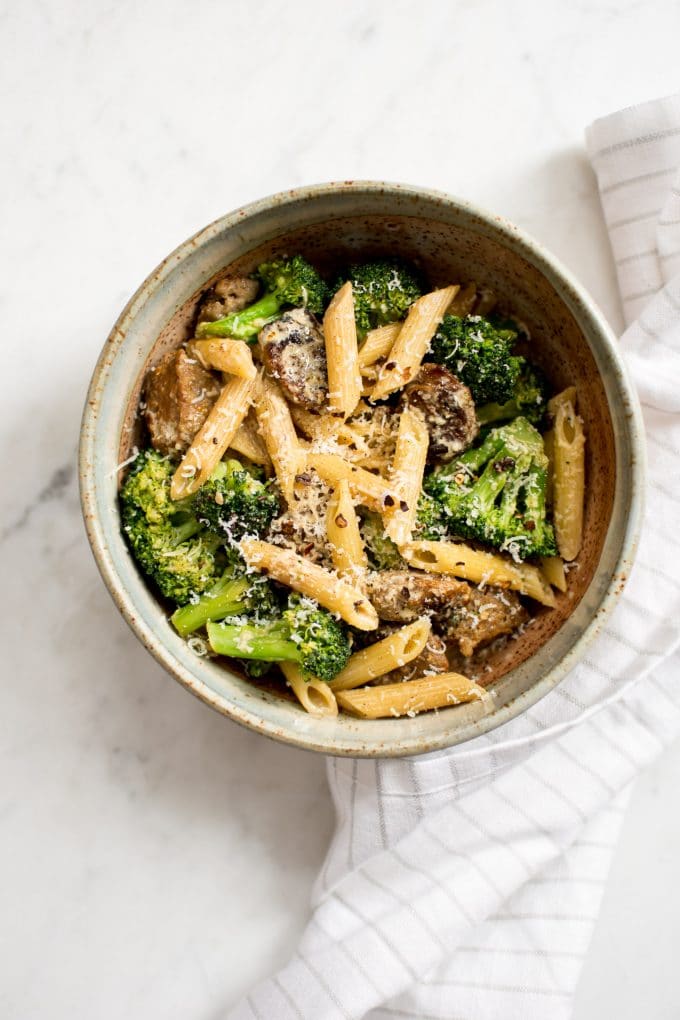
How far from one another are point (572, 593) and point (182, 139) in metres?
1.89

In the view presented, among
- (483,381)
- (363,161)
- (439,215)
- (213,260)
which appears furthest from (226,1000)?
(363,161)

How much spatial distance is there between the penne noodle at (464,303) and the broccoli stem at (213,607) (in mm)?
976

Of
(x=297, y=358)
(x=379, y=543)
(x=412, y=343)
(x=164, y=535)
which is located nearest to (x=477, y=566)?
(x=379, y=543)

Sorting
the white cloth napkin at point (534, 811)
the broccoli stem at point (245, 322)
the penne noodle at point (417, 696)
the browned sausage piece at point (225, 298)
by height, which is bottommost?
the white cloth napkin at point (534, 811)

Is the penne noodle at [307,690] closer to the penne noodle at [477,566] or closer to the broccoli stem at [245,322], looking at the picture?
the penne noodle at [477,566]

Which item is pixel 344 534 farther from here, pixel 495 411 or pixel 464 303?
pixel 464 303

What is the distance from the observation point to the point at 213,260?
7.32ft

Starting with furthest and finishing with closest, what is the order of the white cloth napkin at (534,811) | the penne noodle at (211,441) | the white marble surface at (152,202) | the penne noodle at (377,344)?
the white marble surface at (152,202) → the white cloth napkin at (534,811) → the penne noodle at (377,344) → the penne noodle at (211,441)

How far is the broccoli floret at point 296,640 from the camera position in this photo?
2.09 metres

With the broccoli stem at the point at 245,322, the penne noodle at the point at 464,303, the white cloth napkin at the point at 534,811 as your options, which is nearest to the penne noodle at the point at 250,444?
the broccoli stem at the point at 245,322

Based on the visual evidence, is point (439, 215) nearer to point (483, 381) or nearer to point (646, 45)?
point (483, 381)

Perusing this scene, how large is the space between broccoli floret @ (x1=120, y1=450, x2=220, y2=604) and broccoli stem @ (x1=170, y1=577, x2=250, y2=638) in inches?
1.4

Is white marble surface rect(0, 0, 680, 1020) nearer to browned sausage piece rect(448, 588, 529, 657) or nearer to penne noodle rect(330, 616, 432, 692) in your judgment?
penne noodle rect(330, 616, 432, 692)

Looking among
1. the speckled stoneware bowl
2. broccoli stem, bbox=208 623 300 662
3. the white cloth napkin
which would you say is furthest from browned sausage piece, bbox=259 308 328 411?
the white cloth napkin
